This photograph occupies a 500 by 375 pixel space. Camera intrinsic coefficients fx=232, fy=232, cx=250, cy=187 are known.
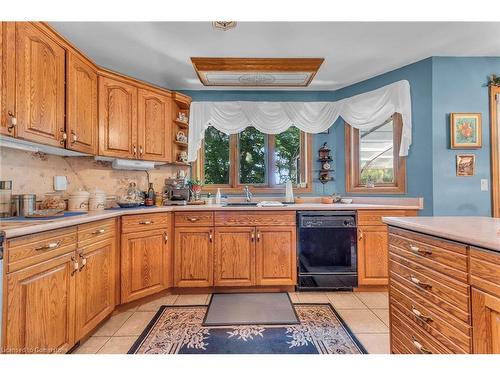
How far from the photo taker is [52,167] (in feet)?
6.80

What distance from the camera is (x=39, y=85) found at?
1.57 m

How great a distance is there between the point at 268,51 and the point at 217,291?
2543 mm

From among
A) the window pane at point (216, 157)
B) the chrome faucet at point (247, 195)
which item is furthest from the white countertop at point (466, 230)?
the window pane at point (216, 157)

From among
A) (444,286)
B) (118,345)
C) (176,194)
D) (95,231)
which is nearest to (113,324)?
(118,345)

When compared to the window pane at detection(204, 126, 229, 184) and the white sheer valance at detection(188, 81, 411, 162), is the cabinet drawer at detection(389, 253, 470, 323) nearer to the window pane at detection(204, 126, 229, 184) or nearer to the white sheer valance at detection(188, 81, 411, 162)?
the white sheer valance at detection(188, 81, 411, 162)

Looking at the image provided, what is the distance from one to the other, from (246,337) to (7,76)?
2.29 meters

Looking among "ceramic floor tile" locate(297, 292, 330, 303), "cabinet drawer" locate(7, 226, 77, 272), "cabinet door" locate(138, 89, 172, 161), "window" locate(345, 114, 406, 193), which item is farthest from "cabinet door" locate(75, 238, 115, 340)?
"window" locate(345, 114, 406, 193)

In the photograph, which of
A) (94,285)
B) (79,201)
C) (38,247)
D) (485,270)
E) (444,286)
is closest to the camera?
(485,270)

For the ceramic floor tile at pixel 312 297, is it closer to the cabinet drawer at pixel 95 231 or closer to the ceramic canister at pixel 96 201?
the cabinet drawer at pixel 95 231

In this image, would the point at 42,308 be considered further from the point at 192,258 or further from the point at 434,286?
the point at 434,286

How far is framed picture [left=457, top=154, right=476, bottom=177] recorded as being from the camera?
2.41 metres

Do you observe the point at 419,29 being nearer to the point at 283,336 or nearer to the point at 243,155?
the point at 243,155

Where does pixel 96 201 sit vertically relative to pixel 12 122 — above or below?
below

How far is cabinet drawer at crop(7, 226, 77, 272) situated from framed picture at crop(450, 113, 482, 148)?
347 centimetres
